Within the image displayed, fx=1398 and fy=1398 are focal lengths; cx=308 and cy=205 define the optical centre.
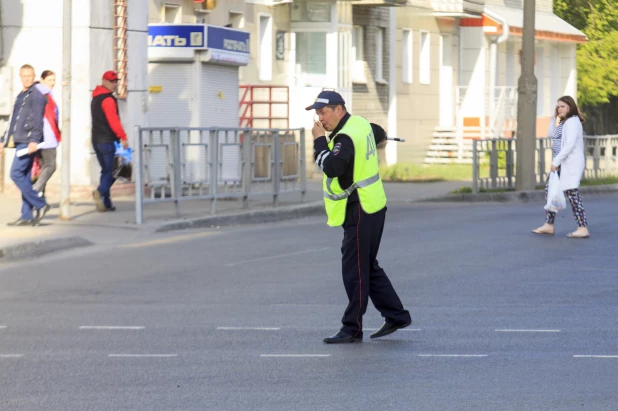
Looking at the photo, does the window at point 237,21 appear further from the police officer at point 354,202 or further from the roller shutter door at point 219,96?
the police officer at point 354,202

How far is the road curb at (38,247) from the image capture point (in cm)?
1377

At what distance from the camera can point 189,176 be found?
18.3 meters

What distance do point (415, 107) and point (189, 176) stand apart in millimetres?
21605

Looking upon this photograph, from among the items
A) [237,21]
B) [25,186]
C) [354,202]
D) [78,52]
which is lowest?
[25,186]

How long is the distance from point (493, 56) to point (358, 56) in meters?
8.12

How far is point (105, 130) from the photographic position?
1831 cm

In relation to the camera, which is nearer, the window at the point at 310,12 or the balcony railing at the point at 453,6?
the window at the point at 310,12

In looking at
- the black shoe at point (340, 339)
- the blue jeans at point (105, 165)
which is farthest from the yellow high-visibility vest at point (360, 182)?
the blue jeans at point (105, 165)

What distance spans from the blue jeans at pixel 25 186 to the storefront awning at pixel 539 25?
27.1 meters

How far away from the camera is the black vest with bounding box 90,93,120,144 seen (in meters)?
18.3

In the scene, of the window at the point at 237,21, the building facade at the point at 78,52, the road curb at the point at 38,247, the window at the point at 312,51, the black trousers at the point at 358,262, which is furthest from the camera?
the window at the point at 312,51

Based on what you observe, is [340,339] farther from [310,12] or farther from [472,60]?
[472,60]

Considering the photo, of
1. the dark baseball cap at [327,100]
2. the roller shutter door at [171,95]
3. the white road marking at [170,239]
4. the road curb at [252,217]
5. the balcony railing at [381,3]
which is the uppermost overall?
the balcony railing at [381,3]

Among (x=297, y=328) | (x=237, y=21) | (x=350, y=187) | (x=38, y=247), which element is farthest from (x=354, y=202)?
(x=237, y=21)
